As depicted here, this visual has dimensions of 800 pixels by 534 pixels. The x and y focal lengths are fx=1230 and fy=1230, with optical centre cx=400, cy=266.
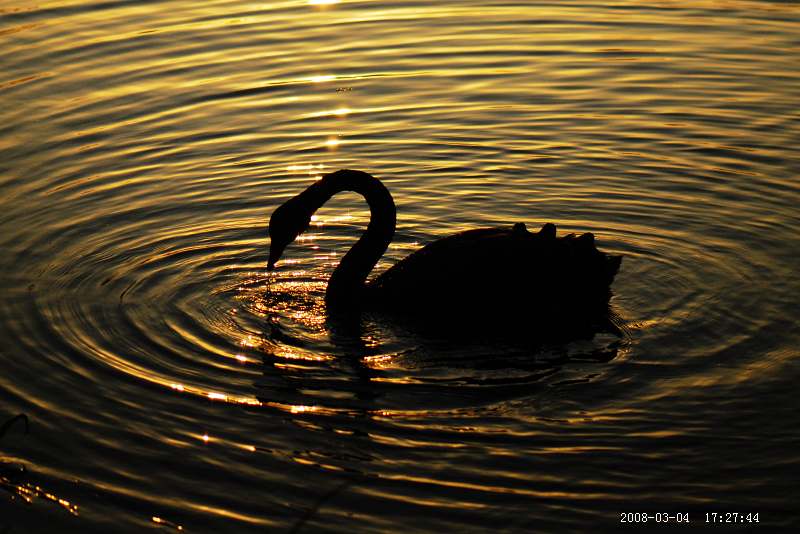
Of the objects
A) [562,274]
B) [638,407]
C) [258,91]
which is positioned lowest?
[638,407]

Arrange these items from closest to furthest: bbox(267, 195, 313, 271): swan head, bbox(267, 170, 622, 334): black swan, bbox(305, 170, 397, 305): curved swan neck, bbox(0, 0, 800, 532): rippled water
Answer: bbox(0, 0, 800, 532): rippled water
bbox(267, 170, 622, 334): black swan
bbox(267, 195, 313, 271): swan head
bbox(305, 170, 397, 305): curved swan neck

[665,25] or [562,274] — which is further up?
[665,25]

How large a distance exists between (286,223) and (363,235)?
0.64m

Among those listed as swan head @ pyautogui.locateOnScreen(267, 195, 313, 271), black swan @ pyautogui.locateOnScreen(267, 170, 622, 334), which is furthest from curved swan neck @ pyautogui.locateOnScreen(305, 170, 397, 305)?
black swan @ pyautogui.locateOnScreen(267, 170, 622, 334)

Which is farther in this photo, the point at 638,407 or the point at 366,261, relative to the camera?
the point at 366,261

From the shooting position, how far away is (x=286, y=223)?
886 centimetres

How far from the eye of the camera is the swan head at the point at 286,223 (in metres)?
8.84

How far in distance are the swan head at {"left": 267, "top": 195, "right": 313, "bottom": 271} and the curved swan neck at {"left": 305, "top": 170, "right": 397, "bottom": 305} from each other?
0.34 ft

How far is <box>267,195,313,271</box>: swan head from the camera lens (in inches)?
348

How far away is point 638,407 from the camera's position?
7324mm

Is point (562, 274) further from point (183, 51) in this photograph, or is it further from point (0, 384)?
point (183, 51)

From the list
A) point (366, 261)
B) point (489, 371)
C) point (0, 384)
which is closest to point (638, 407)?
point (489, 371)

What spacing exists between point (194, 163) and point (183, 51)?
3.78 metres

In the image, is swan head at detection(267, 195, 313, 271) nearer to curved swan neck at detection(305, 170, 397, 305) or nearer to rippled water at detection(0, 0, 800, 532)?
curved swan neck at detection(305, 170, 397, 305)
